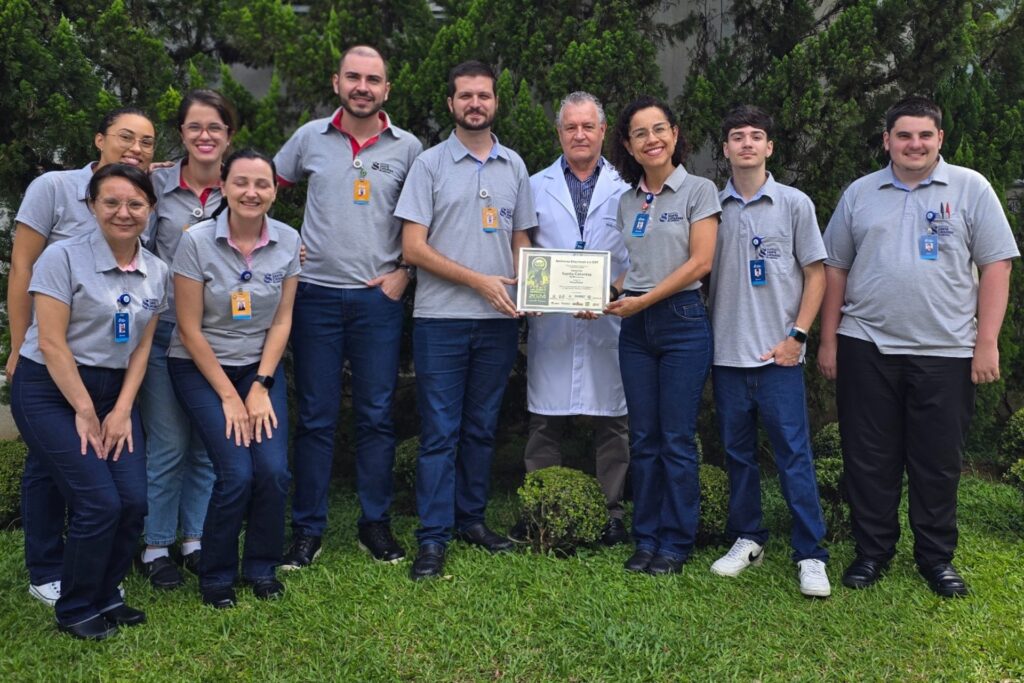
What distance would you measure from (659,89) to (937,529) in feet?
9.74

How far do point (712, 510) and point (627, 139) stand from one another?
1.92 meters

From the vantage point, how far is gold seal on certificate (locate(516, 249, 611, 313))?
446cm

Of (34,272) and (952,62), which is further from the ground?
(952,62)

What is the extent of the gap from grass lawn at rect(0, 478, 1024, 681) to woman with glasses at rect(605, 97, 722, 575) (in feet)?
1.03

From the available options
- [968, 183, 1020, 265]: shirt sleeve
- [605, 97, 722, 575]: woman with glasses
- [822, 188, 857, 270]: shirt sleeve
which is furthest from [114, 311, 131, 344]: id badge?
[968, 183, 1020, 265]: shirt sleeve

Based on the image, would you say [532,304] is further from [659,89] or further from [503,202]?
[659,89]

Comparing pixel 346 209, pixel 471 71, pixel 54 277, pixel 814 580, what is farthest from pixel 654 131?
pixel 54 277

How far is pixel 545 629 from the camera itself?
3916 millimetres

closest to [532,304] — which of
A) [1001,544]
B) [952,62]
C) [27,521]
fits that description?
[27,521]

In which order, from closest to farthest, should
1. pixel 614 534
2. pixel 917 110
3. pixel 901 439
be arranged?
1. pixel 917 110
2. pixel 901 439
3. pixel 614 534

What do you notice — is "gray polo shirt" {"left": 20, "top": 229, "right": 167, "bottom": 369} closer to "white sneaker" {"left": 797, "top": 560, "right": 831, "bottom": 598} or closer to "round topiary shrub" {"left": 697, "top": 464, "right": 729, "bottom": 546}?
"round topiary shrub" {"left": 697, "top": 464, "right": 729, "bottom": 546}

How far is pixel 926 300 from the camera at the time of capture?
413cm

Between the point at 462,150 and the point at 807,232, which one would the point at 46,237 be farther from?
the point at 807,232

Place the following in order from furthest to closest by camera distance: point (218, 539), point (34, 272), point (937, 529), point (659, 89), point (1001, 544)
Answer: point (659, 89), point (1001, 544), point (937, 529), point (218, 539), point (34, 272)
